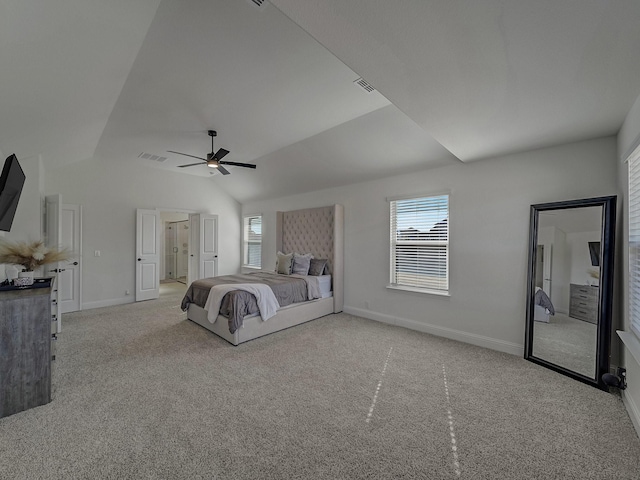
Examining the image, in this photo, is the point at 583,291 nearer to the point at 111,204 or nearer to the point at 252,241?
the point at 252,241

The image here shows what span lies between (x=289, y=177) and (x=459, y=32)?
4372mm

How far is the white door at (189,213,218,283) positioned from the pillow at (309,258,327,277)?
3.28m

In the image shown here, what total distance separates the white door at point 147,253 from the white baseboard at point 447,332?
4570 millimetres

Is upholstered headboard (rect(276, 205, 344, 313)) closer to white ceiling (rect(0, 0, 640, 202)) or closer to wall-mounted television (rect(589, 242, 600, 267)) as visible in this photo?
white ceiling (rect(0, 0, 640, 202))

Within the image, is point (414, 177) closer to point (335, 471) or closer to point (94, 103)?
point (335, 471)

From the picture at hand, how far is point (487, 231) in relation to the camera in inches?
138

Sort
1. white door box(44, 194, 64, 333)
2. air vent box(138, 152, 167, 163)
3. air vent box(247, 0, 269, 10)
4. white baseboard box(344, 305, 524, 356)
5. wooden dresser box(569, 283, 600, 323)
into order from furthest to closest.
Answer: air vent box(138, 152, 167, 163) → white door box(44, 194, 64, 333) → white baseboard box(344, 305, 524, 356) → wooden dresser box(569, 283, 600, 323) → air vent box(247, 0, 269, 10)

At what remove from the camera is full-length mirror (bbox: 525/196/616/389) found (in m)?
2.55

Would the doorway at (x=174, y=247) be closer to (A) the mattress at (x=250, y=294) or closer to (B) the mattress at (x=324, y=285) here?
(A) the mattress at (x=250, y=294)

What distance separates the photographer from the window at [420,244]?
398cm

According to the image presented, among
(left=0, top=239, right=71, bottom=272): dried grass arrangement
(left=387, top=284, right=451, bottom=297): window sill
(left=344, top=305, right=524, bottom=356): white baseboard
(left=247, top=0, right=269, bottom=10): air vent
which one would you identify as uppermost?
(left=247, top=0, right=269, bottom=10): air vent

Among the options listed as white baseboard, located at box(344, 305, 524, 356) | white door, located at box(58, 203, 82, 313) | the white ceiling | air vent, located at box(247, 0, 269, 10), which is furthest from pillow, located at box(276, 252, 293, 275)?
air vent, located at box(247, 0, 269, 10)

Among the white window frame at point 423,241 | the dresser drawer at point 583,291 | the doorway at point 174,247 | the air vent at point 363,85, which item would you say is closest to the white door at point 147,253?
the doorway at point 174,247

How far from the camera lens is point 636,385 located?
6.66 ft
